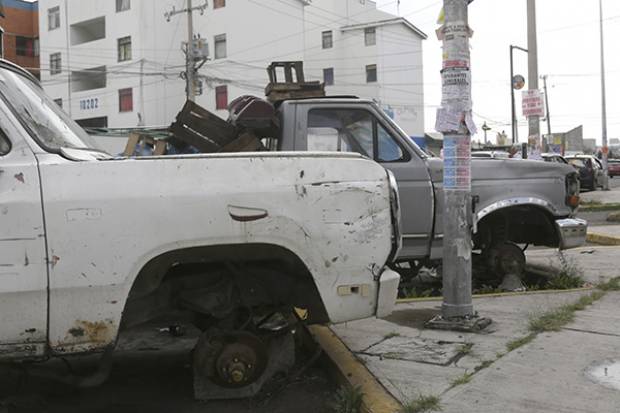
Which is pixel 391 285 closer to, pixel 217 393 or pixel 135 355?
pixel 217 393

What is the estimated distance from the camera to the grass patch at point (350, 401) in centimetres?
373

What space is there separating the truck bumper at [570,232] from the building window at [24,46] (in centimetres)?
4693

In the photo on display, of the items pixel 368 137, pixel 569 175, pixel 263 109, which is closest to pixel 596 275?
pixel 569 175

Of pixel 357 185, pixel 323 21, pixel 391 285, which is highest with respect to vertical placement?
pixel 323 21

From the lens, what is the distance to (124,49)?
39.8 meters

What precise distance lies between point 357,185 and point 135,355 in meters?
2.78

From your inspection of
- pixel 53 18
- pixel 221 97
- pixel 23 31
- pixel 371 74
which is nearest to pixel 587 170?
pixel 221 97

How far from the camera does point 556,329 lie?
520cm

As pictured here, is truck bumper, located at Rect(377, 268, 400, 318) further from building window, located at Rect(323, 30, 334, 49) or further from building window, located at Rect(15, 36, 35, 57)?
building window, located at Rect(323, 30, 334, 49)

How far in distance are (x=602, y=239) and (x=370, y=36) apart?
4129 cm

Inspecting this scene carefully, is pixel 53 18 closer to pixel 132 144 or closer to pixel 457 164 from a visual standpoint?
pixel 132 144

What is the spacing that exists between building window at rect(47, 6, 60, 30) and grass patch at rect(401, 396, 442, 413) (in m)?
45.6

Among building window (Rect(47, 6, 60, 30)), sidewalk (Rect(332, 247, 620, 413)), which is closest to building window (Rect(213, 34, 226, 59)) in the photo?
building window (Rect(47, 6, 60, 30))

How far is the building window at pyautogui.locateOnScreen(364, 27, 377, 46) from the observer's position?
49.4 meters
